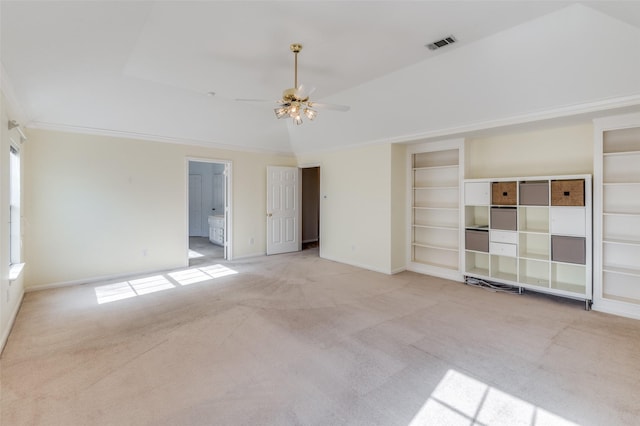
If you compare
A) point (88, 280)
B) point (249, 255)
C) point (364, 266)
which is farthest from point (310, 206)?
point (88, 280)

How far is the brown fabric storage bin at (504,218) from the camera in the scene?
426cm

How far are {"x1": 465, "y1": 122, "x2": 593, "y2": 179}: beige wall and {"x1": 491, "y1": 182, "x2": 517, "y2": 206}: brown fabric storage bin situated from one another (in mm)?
405

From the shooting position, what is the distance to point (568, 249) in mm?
3812

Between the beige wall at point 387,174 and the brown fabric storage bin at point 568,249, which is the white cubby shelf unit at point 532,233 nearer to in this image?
the brown fabric storage bin at point 568,249

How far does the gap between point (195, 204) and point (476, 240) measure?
8.50 meters

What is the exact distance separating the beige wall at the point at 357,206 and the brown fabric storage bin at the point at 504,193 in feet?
5.29

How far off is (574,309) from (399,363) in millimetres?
2680

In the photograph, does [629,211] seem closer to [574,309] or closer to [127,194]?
[574,309]

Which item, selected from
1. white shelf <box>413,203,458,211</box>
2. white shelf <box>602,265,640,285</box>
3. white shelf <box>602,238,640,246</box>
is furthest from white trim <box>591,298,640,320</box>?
white shelf <box>413,203,458,211</box>

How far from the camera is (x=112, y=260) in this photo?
493 centimetres

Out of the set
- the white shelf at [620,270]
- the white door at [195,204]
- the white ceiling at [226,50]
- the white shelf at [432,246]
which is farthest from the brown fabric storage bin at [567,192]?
the white door at [195,204]

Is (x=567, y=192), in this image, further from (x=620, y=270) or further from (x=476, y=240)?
(x=476, y=240)

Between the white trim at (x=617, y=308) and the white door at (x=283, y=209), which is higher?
the white door at (x=283, y=209)

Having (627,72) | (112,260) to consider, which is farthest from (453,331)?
(112,260)
